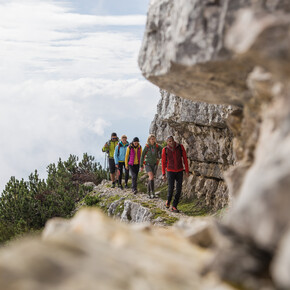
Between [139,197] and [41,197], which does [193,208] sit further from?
[41,197]

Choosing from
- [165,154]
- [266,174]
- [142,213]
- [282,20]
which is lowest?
[142,213]

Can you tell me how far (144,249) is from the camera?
5152mm

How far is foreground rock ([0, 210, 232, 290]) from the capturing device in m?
4.04

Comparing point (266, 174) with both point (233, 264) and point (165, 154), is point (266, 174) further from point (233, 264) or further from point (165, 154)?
point (165, 154)

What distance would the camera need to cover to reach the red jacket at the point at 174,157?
16047mm

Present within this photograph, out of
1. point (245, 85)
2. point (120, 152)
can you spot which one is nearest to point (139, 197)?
point (120, 152)

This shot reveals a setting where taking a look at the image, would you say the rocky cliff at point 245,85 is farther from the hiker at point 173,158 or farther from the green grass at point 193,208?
the green grass at point 193,208

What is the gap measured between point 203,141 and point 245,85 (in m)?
13.9

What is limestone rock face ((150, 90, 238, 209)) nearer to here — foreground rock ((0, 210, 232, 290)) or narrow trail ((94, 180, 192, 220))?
narrow trail ((94, 180, 192, 220))

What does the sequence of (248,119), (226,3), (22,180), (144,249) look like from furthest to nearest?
1. (22,180)
2. (248,119)
3. (226,3)
4. (144,249)

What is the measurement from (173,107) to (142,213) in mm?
6702

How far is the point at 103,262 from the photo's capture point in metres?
4.52

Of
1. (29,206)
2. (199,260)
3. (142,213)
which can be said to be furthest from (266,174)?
(29,206)

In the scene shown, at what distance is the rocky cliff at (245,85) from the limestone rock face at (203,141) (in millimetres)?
10444
